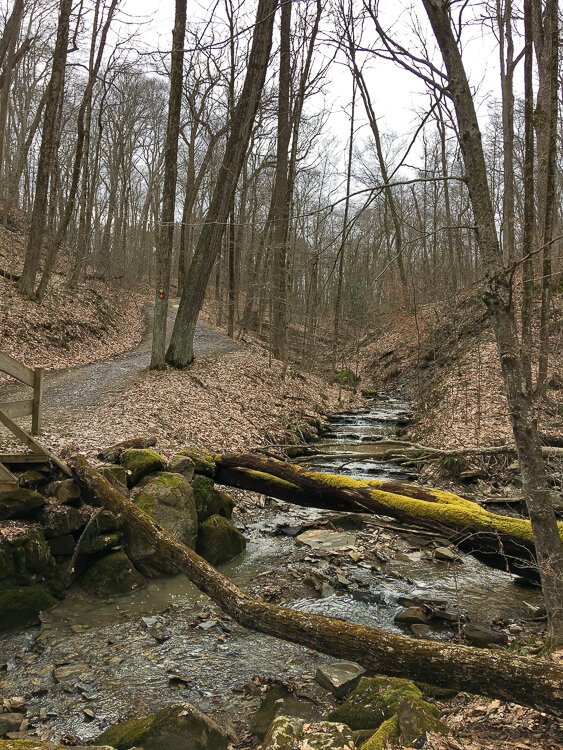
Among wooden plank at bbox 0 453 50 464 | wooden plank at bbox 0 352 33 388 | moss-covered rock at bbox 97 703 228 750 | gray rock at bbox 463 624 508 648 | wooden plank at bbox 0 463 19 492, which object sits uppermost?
wooden plank at bbox 0 352 33 388

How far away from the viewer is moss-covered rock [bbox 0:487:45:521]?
18.7 ft

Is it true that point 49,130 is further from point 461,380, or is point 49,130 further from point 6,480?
point 461,380

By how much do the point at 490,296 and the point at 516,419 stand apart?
95 cm

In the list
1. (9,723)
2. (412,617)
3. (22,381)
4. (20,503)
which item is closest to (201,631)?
(9,723)

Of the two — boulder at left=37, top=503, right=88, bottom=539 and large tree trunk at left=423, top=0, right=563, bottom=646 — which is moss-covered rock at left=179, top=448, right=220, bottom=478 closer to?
boulder at left=37, top=503, right=88, bottom=539

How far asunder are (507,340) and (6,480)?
17.5ft

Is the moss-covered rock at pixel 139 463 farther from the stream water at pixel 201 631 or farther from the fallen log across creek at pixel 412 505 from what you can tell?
the stream water at pixel 201 631

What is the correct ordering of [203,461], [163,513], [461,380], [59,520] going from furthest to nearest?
[461,380] → [203,461] → [163,513] → [59,520]

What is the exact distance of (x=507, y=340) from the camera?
12.4 ft

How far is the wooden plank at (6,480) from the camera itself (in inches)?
223

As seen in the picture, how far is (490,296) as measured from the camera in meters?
3.84

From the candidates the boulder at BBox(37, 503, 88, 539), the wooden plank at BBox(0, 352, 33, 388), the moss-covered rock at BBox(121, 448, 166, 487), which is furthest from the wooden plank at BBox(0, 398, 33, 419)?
the moss-covered rock at BBox(121, 448, 166, 487)

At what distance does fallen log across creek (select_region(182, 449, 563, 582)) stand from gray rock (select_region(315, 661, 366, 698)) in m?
1.69

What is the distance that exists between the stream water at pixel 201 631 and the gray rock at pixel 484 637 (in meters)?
0.27
